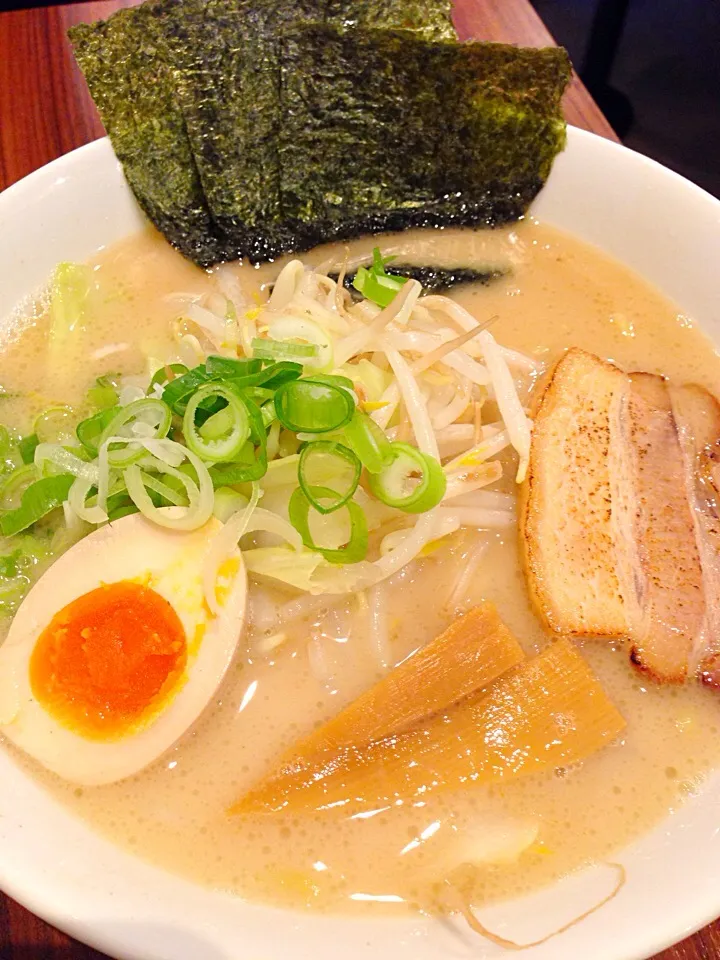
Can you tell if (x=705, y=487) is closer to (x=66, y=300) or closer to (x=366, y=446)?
(x=366, y=446)

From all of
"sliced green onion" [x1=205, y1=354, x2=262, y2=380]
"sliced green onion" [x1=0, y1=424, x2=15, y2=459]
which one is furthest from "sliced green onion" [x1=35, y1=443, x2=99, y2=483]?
"sliced green onion" [x1=205, y1=354, x2=262, y2=380]

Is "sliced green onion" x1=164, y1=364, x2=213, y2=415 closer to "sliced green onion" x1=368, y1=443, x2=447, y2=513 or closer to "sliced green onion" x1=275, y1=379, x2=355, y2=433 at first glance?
"sliced green onion" x1=275, y1=379, x2=355, y2=433

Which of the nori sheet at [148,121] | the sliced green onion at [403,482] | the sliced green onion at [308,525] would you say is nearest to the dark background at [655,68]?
the nori sheet at [148,121]

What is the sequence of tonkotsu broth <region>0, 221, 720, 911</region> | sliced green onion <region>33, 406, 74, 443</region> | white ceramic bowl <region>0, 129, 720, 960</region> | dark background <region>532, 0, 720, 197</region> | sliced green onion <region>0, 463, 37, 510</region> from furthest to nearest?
dark background <region>532, 0, 720, 197</region> < sliced green onion <region>33, 406, 74, 443</region> < sliced green onion <region>0, 463, 37, 510</region> < tonkotsu broth <region>0, 221, 720, 911</region> < white ceramic bowl <region>0, 129, 720, 960</region>

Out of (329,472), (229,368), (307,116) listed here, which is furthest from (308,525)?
(307,116)

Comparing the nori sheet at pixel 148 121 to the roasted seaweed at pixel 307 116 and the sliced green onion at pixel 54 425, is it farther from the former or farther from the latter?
the sliced green onion at pixel 54 425

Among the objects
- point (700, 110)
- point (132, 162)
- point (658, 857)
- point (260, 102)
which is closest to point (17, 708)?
point (658, 857)
